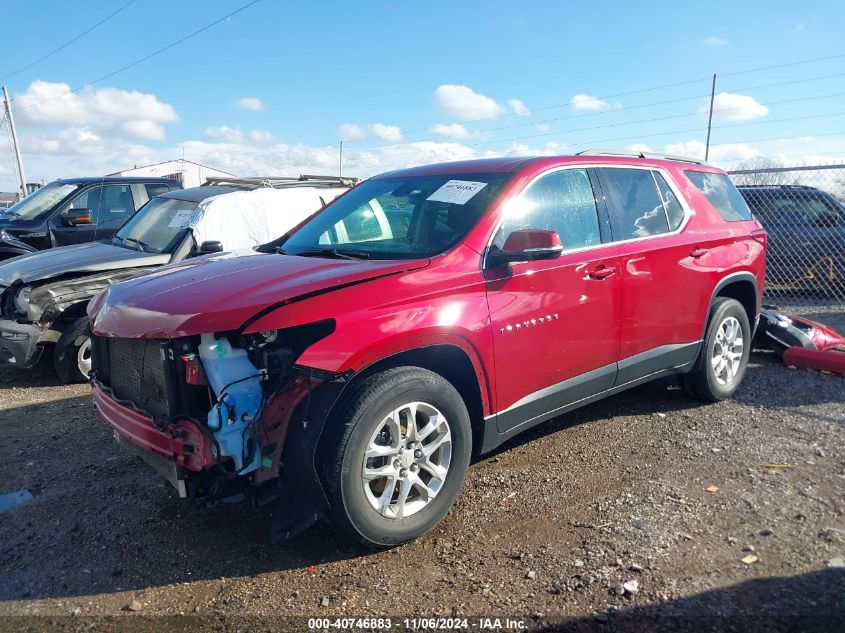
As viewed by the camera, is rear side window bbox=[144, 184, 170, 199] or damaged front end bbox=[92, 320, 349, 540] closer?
damaged front end bbox=[92, 320, 349, 540]

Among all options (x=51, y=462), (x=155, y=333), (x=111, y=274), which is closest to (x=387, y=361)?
(x=155, y=333)

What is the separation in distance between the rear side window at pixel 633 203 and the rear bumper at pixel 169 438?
2.78 meters

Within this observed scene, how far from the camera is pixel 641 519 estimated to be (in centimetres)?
346

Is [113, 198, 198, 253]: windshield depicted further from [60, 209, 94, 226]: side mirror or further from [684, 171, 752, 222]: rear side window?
[684, 171, 752, 222]: rear side window

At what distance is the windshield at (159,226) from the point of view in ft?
22.4

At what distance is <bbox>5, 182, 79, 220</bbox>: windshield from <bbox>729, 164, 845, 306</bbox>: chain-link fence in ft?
32.9

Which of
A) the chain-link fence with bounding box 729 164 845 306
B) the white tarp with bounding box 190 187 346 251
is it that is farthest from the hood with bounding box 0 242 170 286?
the chain-link fence with bounding box 729 164 845 306

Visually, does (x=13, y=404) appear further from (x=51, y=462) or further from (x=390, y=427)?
(x=390, y=427)

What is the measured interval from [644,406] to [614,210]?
69.3 inches

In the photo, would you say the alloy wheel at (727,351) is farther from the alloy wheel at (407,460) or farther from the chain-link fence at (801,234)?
the chain-link fence at (801,234)

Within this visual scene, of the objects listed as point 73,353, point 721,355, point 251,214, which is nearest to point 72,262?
point 73,353

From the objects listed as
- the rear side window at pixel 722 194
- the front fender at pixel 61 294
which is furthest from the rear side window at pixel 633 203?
the front fender at pixel 61 294

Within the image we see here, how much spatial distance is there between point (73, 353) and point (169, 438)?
12.2 ft

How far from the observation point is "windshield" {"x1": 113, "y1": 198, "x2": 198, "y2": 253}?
6836mm
